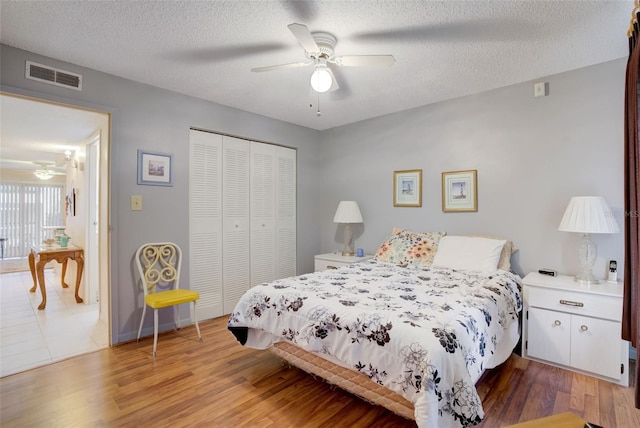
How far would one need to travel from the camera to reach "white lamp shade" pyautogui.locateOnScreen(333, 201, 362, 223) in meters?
3.97

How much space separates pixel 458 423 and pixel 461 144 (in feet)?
9.14

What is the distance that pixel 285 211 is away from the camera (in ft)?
14.1

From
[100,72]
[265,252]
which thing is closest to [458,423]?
[265,252]

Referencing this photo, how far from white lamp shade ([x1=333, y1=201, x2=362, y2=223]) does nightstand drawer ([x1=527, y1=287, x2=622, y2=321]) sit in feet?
6.74

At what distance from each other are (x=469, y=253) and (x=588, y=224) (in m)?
0.91

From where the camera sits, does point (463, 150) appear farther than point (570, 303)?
Yes

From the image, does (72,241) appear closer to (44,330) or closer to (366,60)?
(44,330)

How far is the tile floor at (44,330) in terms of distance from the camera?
8.30 feet

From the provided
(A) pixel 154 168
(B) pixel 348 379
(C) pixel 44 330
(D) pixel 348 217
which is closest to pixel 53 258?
(C) pixel 44 330

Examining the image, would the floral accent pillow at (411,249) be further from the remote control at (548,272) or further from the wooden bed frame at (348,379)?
the wooden bed frame at (348,379)

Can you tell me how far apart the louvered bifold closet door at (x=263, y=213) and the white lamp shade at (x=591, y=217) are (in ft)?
10.4

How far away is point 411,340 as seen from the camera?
1.48 m

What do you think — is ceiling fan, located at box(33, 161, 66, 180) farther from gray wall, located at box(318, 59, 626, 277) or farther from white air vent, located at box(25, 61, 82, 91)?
gray wall, located at box(318, 59, 626, 277)

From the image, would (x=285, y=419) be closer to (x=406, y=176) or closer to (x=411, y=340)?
(x=411, y=340)
